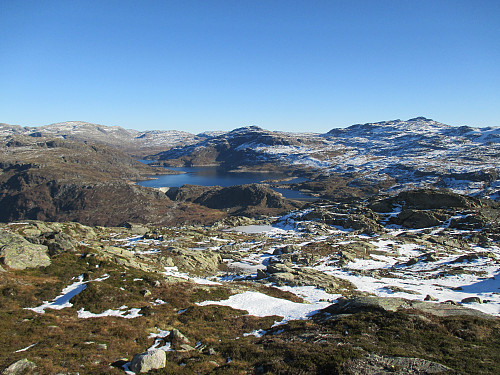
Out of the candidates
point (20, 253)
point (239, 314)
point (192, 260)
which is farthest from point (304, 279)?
point (20, 253)

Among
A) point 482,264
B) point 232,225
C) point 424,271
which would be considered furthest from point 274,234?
point 482,264

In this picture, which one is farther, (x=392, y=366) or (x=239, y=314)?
(x=239, y=314)

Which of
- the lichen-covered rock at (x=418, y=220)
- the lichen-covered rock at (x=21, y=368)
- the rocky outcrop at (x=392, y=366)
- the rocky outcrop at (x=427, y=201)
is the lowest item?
the lichen-covered rock at (x=418, y=220)

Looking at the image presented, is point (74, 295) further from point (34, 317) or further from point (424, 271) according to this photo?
point (424, 271)

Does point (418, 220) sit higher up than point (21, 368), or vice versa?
point (21, 368)

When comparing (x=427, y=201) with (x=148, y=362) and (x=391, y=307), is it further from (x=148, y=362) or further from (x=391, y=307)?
(x=148, y=362)

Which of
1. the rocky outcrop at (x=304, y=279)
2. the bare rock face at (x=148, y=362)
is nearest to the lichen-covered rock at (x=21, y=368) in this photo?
the bare rock face at (x=148, y=362)

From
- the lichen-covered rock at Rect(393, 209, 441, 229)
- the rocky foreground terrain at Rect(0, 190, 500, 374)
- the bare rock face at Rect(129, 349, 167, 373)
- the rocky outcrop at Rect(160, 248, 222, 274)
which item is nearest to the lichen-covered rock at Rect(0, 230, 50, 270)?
the rocky foreground terrain at Rect(0, 190, 500, 374)

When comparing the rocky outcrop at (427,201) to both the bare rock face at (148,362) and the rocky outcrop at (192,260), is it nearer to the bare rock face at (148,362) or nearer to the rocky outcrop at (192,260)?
the rocky outcrop at (192,260)
